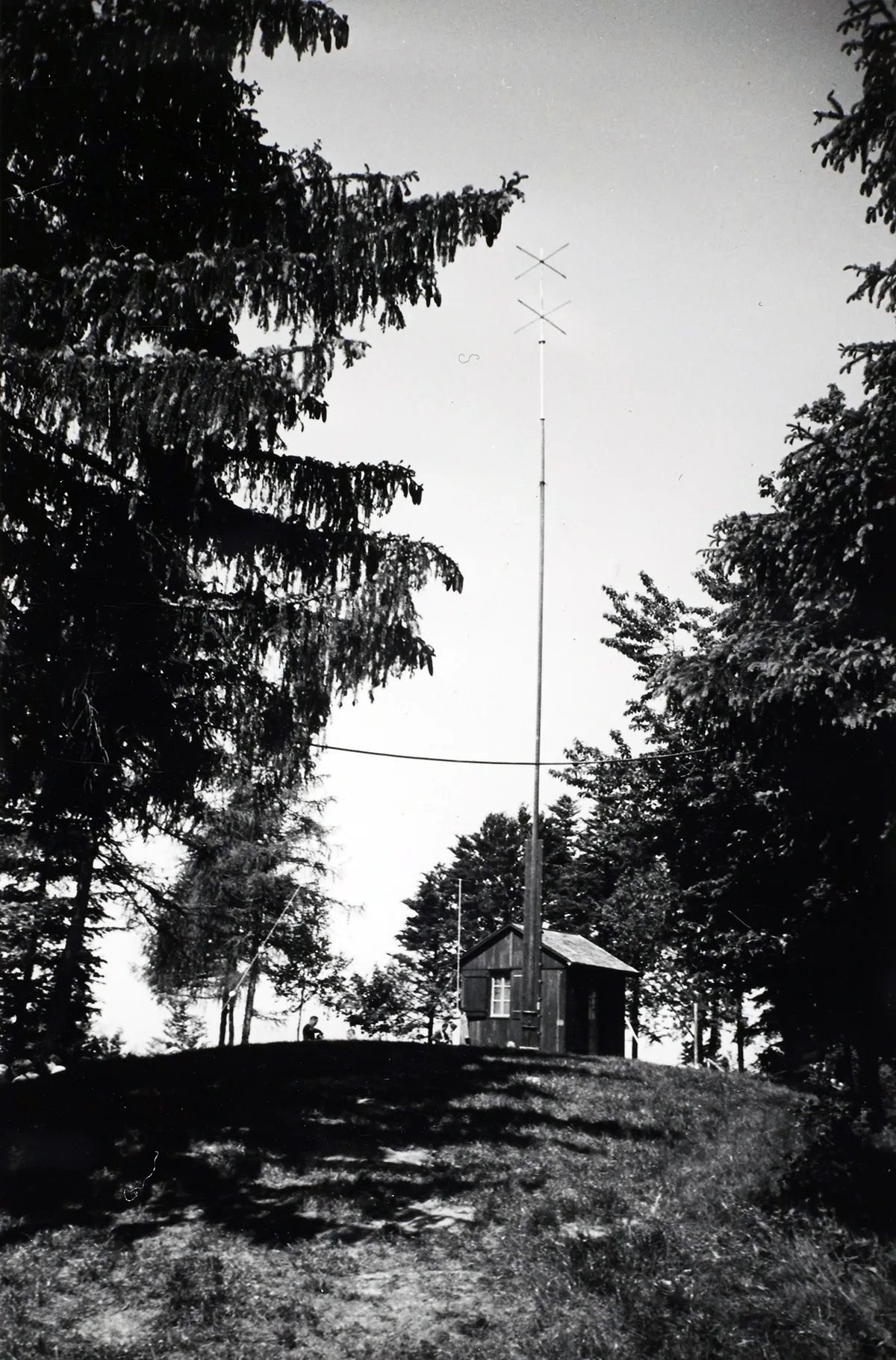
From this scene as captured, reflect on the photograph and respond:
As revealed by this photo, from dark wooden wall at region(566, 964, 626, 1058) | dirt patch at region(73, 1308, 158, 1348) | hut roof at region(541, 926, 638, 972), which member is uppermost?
hut roof at region(541, 926, 638, 972)

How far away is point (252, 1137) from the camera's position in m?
10.1

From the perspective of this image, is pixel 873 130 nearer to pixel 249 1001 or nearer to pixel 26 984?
pixel 26 984

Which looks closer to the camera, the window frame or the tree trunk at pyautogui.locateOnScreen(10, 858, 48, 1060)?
the tree trunk at pyautogui.locateOnScreen(10, 858, 48, 1060)

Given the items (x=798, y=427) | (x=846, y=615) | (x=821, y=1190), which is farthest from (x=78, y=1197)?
(x=798, y=427)

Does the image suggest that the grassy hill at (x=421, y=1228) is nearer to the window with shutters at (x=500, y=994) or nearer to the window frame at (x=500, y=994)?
the window frame at (x=500, y=994)

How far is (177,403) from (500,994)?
3247 cm

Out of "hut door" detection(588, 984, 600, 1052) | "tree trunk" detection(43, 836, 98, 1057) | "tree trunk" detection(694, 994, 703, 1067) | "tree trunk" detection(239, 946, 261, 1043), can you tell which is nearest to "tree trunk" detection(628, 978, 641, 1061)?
"tree trunk" detection(694, 994, 703, 1067)

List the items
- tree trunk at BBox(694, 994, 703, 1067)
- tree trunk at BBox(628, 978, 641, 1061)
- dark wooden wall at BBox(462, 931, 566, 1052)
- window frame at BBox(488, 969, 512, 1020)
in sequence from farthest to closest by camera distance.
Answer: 1. tree trunk at BBox(628, 978, 641, 1061)
2. window frame at BBox(488, 969, 512, 1020)
3. tree trunk at BBox(694, 994, 703, 1067)
4. dark wooden wall at BBox(462, 931, 566, 1052)

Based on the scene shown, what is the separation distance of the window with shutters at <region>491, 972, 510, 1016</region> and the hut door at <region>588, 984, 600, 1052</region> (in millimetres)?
4027

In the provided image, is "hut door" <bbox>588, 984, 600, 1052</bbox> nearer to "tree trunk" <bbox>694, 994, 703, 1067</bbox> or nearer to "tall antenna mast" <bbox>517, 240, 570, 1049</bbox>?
"tree trunk" <bbox>694, 994, 703, 1067</bbox>

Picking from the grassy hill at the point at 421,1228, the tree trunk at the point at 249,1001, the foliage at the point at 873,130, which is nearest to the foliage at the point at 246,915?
the tree trunk at the point at 249,1001

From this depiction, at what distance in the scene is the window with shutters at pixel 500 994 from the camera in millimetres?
36625

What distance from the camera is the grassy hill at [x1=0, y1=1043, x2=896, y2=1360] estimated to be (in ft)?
19.8

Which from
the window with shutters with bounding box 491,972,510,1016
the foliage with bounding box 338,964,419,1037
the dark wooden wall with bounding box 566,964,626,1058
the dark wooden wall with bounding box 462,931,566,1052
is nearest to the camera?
the dark wooden wall with bounding box 462,931,566,1052
